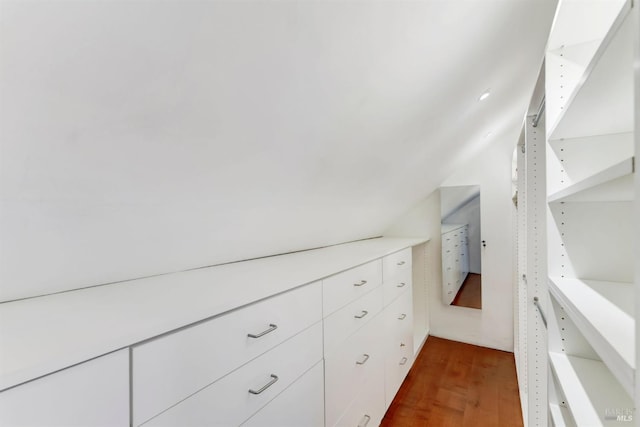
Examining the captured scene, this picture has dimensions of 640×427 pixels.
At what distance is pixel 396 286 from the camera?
2.12 m

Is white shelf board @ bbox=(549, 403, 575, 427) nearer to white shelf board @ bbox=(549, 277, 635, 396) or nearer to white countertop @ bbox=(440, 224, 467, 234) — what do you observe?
white shelf board @ bbox=(549, 277, 635, 396)

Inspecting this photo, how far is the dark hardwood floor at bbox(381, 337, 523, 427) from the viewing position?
6.26 ft

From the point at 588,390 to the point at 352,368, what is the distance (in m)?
0.93

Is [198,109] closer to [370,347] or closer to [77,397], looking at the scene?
[77,397]

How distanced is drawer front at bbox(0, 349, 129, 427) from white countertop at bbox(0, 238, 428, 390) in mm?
19

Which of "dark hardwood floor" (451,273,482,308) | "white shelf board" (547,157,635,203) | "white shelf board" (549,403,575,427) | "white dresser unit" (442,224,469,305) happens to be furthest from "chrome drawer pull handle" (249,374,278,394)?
"dark hardwood floor" (451,273,482,308)

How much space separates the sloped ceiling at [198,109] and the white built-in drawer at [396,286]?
2.68 feet

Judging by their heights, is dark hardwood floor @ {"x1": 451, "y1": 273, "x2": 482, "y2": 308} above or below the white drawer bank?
below

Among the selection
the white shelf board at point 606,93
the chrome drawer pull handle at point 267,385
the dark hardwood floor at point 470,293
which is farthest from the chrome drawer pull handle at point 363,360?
the dark hardwood floor at point 470,293

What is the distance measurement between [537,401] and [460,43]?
163 centimetres

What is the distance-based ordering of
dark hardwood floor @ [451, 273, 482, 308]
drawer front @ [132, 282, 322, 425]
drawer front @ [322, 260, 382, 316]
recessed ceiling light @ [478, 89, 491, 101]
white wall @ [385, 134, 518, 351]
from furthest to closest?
1. dark hardwood floor @ [451, 273, 482, 308]
2. white wall @ [385, 134, 518, 351]
3. recessed ceiling light @ [478, 89, 491, 101]
4. drawer front @ [322, 260, 382, 316]
5. drawer front @ [132, 282, 322, 425]

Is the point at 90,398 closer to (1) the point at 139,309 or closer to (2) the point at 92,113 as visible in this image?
(1) the point at 139,309

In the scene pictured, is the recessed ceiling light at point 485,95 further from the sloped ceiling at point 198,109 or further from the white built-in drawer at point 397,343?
the white built-in drawer at point 397,343

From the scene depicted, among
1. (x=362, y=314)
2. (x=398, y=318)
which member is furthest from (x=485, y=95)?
(x=398, y=318)
